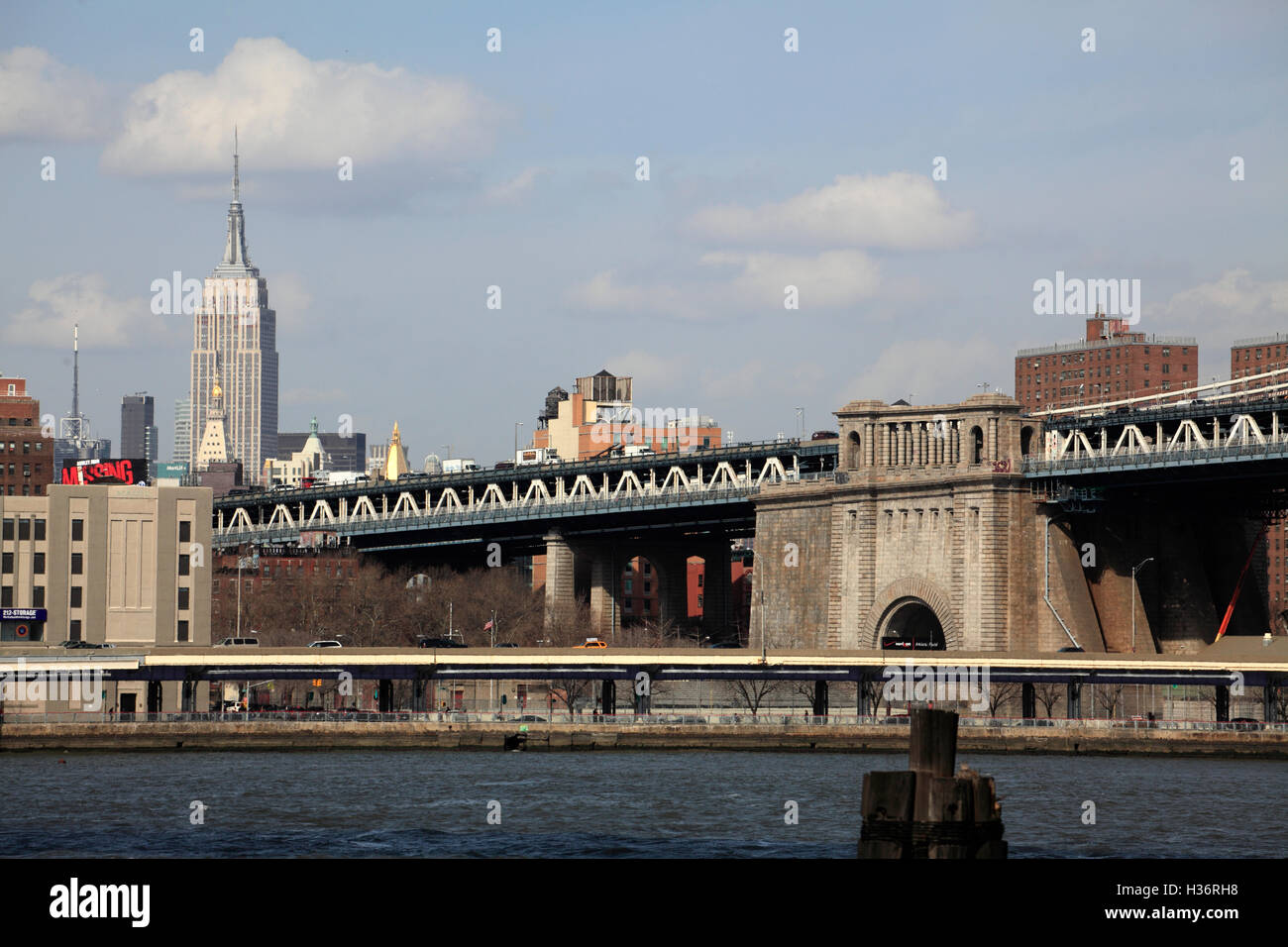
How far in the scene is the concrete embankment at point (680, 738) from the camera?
297 feet

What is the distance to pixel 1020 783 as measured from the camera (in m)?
73.8


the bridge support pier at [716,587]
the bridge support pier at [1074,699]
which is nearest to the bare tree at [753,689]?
the bridge support pier at [1074,699]

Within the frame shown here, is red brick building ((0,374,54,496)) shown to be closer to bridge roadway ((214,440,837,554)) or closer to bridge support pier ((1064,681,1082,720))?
bridge roadway ((214,440,837,554))

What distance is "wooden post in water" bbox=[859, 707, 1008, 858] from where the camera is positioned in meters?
29.0

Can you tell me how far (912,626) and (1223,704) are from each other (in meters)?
35.3

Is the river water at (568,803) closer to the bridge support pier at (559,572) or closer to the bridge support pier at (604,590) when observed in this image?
the bridge support pier at (559,572)

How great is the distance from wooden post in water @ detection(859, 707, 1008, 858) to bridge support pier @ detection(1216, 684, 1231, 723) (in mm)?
70009

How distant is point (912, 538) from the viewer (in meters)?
127

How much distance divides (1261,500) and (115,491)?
225ft

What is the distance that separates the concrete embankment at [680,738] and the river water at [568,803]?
88.0 inches

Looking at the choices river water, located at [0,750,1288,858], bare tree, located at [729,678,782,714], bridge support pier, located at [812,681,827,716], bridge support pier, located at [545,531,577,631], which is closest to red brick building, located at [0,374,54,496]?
bridge support pier, located at [545,531,577,631]

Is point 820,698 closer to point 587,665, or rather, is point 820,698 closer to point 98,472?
point 587,665

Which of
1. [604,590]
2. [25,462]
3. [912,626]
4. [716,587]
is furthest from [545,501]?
[912,626]

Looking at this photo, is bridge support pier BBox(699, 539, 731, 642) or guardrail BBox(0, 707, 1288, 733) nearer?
guardrail BBox(0, 707, 1288, 733)
